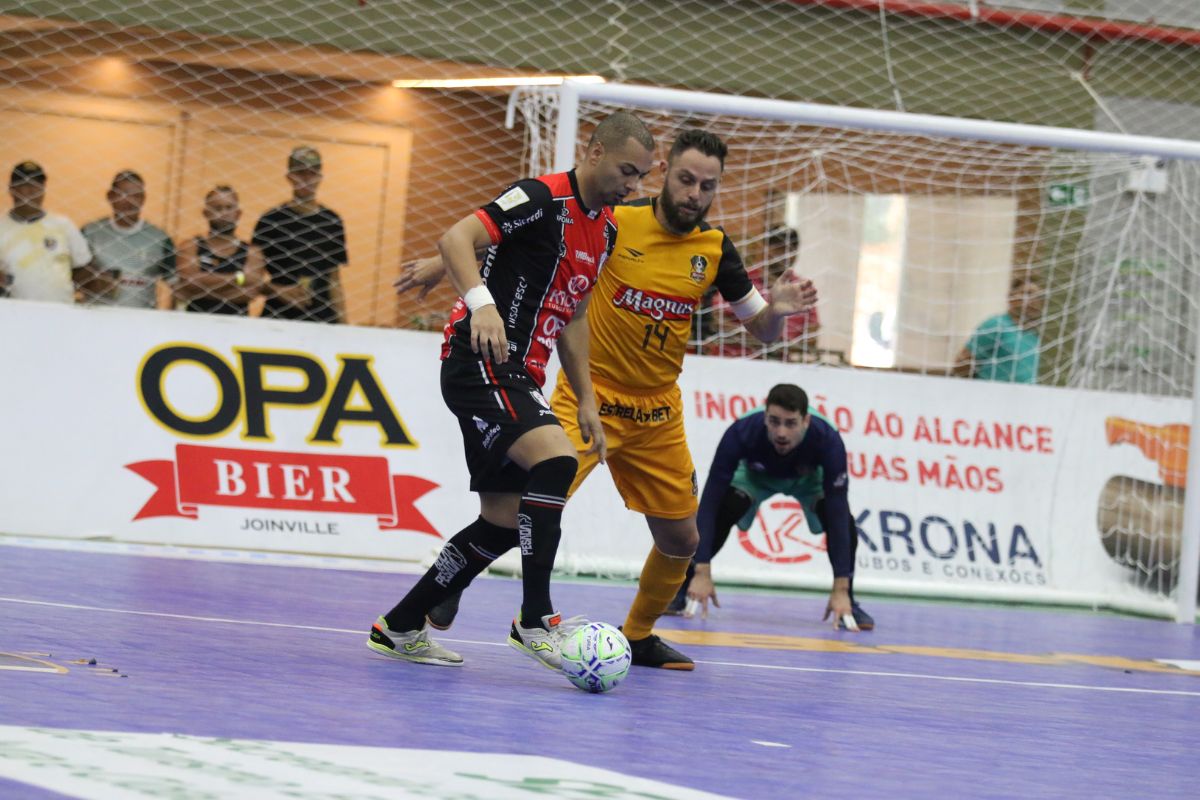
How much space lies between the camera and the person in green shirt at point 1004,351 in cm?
1229

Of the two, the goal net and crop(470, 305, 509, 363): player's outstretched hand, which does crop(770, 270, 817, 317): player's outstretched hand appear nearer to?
crop(470, 305, 509, 363): player's outstretched hand

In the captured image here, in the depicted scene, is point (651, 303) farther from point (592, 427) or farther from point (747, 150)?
point (747, 150)

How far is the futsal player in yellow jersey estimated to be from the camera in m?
6.71

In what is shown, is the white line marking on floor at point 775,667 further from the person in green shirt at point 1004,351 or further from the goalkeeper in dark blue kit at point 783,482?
the person in green shirt at point 1004,351

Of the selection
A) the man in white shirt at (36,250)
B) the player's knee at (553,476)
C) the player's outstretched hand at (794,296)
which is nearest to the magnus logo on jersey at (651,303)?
→ the player's outstretched hand at (794,296)

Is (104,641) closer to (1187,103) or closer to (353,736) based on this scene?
(353,736)

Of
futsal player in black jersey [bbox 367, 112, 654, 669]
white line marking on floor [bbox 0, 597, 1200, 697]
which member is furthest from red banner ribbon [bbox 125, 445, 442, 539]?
futsal player in black jersey [bbox 367, 112, 654, 669]

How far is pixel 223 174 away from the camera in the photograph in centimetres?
1650

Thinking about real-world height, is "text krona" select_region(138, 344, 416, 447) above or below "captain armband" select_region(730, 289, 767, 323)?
below

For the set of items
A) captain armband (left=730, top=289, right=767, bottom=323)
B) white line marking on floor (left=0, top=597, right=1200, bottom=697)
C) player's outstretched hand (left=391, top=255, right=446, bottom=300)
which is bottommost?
white line marking on floor (left=0, top=597, right=1200, bottom=697)

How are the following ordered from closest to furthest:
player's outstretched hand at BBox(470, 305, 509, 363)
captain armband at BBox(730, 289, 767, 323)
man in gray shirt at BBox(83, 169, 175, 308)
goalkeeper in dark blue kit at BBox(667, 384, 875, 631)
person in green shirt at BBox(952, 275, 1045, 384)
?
player's outstretched hand at BBox(470, 305, 509, 363) → captain armband at BBox(730, 289, 767, 323) → goalkeeper in dark blue kit at BBox(667, 384, 875, 631) → man in gray shirt at BBox(83, 169, 175, 308) → person in green shirt at BBox(952, 275, 1045, 384)

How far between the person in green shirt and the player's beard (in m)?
6.00

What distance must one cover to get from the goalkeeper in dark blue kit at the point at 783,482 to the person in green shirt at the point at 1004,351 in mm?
3116

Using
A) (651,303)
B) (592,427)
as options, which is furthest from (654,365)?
(592,427)
